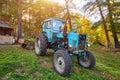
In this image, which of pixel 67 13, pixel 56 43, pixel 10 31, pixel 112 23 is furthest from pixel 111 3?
pixel 56 43

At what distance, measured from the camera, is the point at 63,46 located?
9.67 meters

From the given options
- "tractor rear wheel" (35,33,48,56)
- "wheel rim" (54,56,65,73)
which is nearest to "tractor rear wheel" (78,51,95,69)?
"wheel rim" (54,56,65,73)

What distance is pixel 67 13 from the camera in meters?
25.6

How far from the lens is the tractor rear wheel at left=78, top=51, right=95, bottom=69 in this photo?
9637mm

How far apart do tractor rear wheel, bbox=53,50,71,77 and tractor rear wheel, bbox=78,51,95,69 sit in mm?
1693

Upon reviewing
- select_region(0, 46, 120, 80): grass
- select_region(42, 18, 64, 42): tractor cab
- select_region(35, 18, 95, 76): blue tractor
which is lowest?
select_region(0, 46, 120, 80): grass

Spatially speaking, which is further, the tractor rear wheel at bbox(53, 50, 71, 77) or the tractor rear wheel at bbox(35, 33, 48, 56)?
the tractor rear wheel at bbox(35, 33, 48, 56)

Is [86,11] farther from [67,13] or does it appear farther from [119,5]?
[119,5]

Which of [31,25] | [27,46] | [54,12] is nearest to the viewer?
[27,46]

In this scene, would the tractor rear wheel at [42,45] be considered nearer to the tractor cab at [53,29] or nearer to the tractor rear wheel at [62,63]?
the tractor cab at [53,29]

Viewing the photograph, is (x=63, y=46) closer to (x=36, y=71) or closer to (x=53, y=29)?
(x=53, y=29)

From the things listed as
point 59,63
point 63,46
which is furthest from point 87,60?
point 59,63

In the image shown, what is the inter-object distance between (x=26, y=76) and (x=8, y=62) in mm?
1661

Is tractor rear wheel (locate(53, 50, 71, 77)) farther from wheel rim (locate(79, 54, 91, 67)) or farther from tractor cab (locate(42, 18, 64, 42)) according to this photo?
wheel rim (locate(79, 54, 91, 67))
